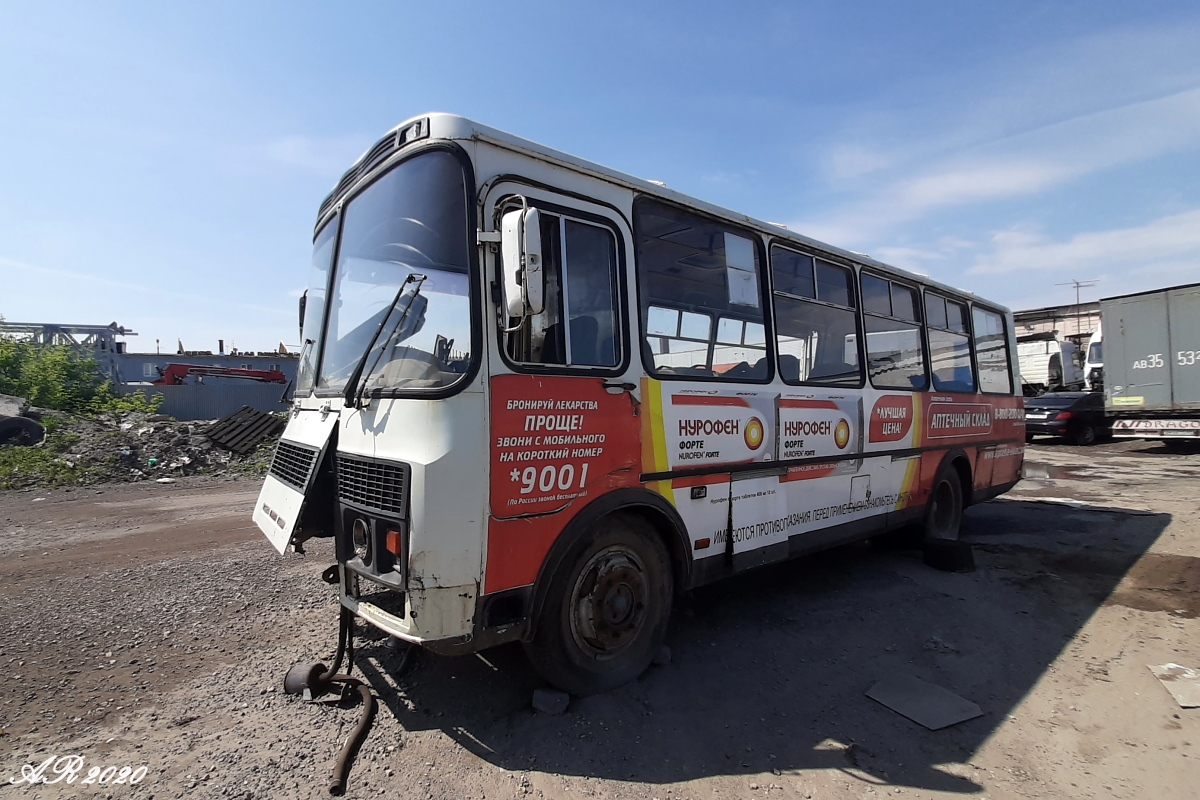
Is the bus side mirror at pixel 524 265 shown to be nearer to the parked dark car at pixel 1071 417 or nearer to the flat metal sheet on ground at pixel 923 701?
the flat metal sheet on ground at pixel 923 701

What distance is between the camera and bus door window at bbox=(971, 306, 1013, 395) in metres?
7.69

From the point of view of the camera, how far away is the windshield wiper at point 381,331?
10.5ft

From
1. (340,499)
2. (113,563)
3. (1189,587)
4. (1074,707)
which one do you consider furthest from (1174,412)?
(113,563)

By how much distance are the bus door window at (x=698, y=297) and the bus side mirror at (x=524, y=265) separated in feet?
3.52

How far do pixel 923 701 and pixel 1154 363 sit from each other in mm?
16673

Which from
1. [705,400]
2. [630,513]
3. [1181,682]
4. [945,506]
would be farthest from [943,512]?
[630,513]

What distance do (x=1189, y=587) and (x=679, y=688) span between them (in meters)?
5.11

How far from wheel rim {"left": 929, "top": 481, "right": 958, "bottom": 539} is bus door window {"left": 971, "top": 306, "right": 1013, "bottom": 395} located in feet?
4.75

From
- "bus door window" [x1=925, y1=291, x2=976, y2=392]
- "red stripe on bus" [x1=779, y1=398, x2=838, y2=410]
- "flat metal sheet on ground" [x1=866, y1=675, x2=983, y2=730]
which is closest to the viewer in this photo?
"flat metal sheet on ground" [x1=866, y1=675, x2=983, y2=730]

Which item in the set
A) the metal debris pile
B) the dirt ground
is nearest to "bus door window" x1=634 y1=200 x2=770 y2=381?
the dirt ground

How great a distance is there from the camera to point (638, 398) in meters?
3.66

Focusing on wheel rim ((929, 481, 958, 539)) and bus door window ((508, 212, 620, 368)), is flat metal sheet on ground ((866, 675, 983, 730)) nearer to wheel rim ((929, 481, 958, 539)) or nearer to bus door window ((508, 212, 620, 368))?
bus door window ((508, 212, 620, 368))

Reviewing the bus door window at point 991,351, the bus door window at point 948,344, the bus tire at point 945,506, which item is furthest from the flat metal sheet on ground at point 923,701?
the bus door window at point 991,351

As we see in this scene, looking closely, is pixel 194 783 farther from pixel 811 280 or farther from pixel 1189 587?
pixel 1189 587
